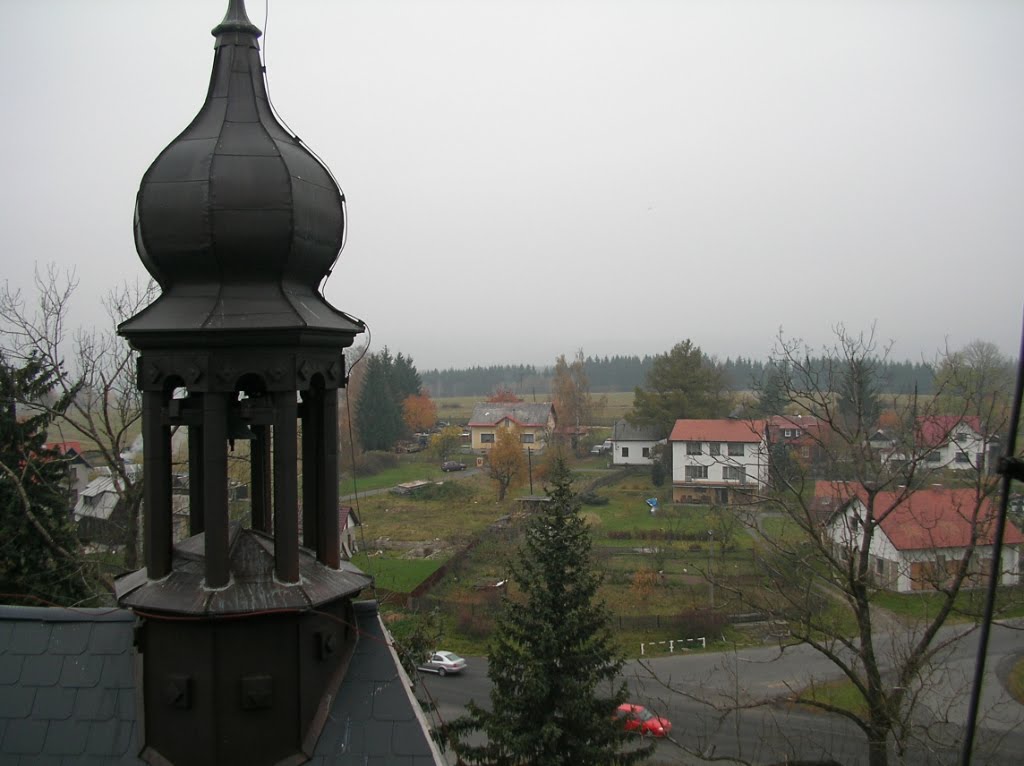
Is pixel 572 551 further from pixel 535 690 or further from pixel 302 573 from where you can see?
pixel 302 573

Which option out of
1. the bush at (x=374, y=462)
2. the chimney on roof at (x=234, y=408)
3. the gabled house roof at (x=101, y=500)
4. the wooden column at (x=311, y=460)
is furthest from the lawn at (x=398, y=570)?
the bush at (x=374, y=462)

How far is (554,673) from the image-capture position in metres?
12.3

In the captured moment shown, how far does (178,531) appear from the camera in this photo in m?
26.5

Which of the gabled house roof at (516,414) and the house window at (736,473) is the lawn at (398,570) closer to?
the house window at (736,473)

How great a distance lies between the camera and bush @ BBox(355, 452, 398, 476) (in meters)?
54.2

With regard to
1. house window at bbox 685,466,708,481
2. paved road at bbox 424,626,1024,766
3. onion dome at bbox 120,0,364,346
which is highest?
onion dome at bbox 120,0,364,346

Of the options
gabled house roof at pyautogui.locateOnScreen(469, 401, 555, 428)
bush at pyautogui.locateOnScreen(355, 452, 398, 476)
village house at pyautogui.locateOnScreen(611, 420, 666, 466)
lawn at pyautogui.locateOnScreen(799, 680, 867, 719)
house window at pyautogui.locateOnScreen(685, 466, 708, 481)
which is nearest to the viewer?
lawn at pyautogui.locateOnScreen(799, 680, 867, 719)

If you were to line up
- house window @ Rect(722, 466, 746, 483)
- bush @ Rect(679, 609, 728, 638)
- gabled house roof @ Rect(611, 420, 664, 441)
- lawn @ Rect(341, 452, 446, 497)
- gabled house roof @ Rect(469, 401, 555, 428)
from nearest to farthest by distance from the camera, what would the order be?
1. house window @ Rect(722, 466, 746, 483)
2. bush @ Rect(679, 609, 728, 638)
3. lawn @ Rect(341, 452, 446, 497)
4. gabled house roof @ Rect(611, 420, 664, 441)
5. gabled house roof @ Rect(469, 401, 555, 428)

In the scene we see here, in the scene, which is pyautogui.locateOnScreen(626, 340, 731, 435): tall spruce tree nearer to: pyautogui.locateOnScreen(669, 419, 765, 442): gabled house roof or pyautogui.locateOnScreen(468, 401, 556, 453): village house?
pyautogui.locateOnScreen(669, 419, 765, 442): gabled house roof

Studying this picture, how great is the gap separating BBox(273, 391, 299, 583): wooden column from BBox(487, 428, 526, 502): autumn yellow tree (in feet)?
118

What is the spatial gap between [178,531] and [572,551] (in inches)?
716

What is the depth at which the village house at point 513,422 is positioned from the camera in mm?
60906

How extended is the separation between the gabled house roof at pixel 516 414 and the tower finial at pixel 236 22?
56128mm

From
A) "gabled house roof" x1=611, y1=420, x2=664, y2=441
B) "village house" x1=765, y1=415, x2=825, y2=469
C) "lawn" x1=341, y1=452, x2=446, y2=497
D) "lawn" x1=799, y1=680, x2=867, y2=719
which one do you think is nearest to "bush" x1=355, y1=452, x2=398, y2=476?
"lawn" x1=341, y1=452, x2=446, y2=497
